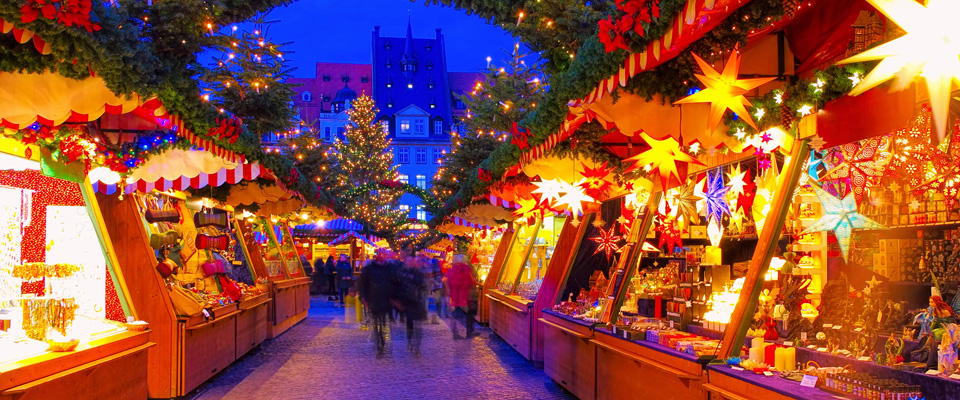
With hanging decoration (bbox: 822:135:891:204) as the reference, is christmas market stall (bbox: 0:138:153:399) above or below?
below

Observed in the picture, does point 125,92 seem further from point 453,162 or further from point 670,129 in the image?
point 453,162

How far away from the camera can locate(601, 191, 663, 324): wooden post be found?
A: 295 inches

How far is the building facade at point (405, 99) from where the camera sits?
63469 mm

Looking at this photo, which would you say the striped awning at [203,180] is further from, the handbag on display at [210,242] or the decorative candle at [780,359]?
the decorative candle at [780,359]

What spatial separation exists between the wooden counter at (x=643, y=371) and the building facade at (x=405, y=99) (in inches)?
2193

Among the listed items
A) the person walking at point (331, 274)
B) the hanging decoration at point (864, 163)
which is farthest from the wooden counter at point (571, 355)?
the person walking at point (331, 274)

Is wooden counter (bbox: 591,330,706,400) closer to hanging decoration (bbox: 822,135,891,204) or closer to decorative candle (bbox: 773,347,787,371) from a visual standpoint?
decorative candle (bbox: 773,347,787,371)

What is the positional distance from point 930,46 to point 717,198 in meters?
3.89

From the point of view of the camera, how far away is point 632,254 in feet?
24.8

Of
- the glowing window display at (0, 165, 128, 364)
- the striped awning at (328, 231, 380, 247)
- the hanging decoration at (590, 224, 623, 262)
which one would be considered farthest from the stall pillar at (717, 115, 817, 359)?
the striped awning at (328, 231, 380, 247)

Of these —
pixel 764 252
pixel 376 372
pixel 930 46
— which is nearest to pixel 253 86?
pixel 376 372

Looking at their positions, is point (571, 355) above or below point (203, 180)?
below

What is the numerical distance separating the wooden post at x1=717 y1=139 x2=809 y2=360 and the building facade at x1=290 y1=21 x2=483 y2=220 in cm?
5796

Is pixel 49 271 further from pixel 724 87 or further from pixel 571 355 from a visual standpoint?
pixel 724 87
